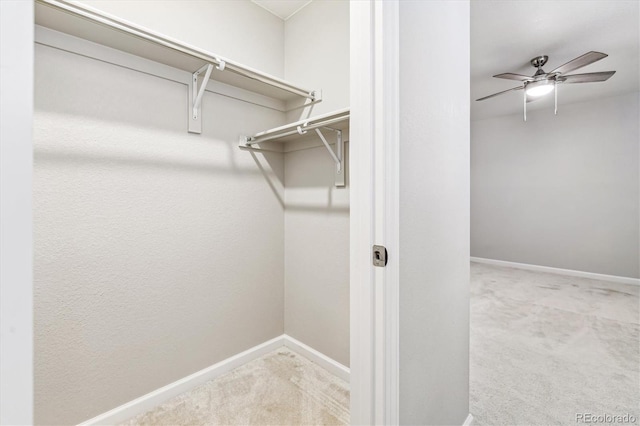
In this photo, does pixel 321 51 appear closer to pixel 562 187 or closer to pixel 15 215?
pixel 15 215

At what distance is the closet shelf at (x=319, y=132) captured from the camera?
1.53 meters

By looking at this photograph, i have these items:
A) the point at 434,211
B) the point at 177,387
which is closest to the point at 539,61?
the point at 434,211

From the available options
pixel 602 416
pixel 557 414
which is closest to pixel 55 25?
pixel 557 414

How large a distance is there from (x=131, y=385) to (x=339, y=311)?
3.93ft

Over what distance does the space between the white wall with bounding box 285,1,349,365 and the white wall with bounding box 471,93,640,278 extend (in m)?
4.12

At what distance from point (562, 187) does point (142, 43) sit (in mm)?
5258

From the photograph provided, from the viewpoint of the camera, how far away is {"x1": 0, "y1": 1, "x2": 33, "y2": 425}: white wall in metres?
0.27

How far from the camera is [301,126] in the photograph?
165 centimetres

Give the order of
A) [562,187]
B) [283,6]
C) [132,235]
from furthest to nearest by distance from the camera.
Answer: [562,187] < [283,6] < [132,235]

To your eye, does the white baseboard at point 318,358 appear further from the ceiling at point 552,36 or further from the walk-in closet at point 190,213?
the ceiling at point 552,36

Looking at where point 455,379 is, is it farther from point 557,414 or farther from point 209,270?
point 209,270

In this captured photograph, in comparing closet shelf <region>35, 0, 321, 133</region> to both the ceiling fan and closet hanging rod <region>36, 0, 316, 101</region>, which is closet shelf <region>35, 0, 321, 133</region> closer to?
closet hanging rod <region>36, 0, 316, 101</region>

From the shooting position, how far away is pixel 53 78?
4.22 ft

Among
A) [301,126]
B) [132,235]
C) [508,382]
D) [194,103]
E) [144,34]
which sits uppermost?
[144,34]
